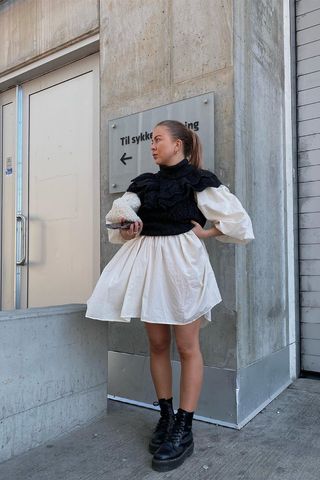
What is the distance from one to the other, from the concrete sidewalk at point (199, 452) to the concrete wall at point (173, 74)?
43cm

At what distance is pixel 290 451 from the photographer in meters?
2.35

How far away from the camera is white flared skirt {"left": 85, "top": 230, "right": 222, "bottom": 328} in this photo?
2.21m

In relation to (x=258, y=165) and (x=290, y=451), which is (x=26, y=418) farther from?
(x=258, y=165)

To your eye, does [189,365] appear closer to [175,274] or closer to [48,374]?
[175,274]

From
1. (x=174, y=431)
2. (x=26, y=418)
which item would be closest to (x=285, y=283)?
(x=174, y=431)

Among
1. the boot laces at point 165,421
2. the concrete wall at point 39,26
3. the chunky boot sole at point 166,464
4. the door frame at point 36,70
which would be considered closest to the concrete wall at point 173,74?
the concrete wall at point 39,26

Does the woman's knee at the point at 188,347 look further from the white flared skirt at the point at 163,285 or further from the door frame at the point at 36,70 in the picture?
the door frame at the point at 36,70

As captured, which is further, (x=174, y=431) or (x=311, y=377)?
(x=311, y=377)

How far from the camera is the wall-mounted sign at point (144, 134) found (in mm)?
2826

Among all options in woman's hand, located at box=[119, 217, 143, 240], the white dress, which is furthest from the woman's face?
woman's hand, located at box=[119, 217, 143, 240]

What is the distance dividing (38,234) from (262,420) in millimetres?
2676

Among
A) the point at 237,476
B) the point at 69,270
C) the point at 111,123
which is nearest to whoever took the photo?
the point at 237,476

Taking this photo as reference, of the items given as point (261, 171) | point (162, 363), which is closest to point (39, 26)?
point (261, 171)

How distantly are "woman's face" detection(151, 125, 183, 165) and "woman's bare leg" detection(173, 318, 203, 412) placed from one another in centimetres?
86
